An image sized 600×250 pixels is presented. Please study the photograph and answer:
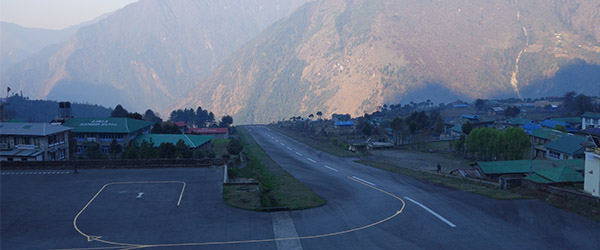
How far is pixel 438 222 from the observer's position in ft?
74.7

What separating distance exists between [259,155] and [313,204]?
42.3 m

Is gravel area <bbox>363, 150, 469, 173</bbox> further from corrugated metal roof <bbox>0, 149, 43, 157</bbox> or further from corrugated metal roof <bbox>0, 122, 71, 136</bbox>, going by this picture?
corrugated metal roof <bbox>0, 149, 43, 157</bbox>

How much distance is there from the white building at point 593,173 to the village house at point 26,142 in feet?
166

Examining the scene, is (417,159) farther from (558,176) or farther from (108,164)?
(108,164)

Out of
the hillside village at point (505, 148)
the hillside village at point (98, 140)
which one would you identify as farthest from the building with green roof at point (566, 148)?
the hillside village at point (98, 140)

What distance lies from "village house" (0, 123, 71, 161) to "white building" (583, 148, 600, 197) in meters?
50.7

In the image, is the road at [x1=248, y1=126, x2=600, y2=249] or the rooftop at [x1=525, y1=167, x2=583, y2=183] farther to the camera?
the rooftop at [x1=525, y1=167, x2=583, y2=183]

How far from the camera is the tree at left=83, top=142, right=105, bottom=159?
5379cm

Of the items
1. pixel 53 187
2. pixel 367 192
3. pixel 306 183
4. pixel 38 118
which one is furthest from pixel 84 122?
pixel 38 118

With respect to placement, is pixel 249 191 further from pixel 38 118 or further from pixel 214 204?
pixel 38 118

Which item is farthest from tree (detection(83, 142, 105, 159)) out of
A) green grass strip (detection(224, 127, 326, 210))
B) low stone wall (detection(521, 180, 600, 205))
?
low stone wall (detection(521, 180, 600, 205))

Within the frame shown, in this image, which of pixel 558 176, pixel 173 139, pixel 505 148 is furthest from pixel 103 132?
pixel 558 176

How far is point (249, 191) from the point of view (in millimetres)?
29734

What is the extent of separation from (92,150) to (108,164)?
23420mm
